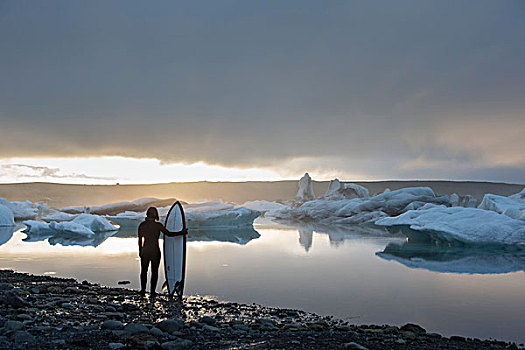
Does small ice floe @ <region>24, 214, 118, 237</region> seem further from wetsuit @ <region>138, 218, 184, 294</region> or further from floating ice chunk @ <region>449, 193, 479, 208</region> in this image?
floating ice chunk @ <region>449, 193, 479, 208</region>

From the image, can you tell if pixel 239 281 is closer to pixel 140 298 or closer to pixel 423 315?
pixel 140 298

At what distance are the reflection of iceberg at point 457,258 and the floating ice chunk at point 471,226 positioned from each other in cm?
34

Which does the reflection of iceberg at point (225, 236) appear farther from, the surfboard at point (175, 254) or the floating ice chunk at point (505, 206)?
the floating ice chunk at point (505, 206)

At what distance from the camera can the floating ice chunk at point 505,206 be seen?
43.4ft

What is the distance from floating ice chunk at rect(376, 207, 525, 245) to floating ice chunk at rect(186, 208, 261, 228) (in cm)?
873

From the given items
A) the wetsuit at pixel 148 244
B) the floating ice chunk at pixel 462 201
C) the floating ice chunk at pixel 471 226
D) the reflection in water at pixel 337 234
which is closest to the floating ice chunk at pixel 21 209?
the reflection in water at pixel 337 234

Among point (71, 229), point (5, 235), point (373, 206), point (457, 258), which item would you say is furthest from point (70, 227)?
point (373, 206)

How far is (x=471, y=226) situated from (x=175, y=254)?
856cm

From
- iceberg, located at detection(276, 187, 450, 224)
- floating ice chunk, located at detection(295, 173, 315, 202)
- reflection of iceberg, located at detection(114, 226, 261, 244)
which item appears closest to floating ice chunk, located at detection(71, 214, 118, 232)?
reflection of iceberg, located at detection(114, 226, 261, 244)

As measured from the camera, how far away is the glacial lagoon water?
183 inches

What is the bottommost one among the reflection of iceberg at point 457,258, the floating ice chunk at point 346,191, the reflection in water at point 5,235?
the reflection in water at point 5,235

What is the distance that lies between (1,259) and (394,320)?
795 cm

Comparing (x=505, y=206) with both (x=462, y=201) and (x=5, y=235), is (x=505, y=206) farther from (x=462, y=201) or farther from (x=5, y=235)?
(x=5, y=235)

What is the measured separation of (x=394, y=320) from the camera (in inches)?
172
